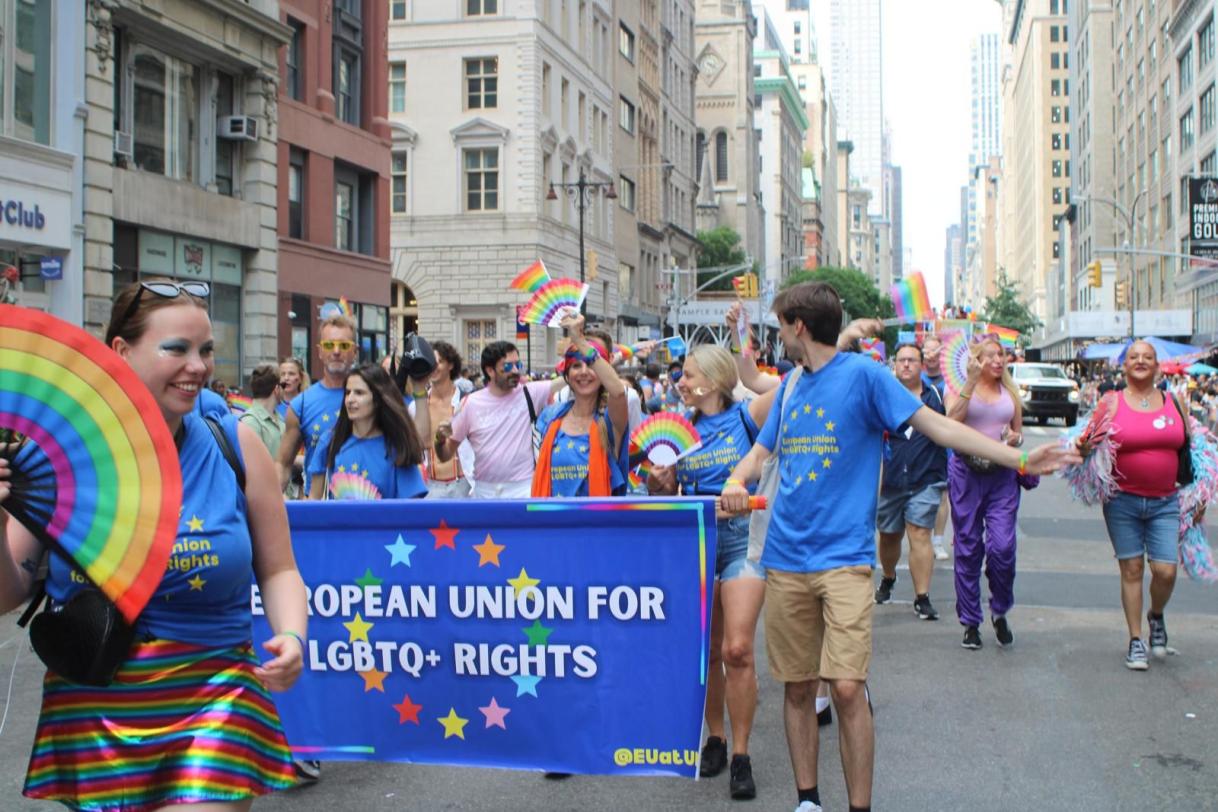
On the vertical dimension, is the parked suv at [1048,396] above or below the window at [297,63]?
below

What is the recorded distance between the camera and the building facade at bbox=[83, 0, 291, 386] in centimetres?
2169

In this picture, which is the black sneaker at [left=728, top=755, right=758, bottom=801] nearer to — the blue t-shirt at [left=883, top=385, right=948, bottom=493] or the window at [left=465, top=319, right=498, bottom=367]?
the blue t-shirt at [left=883, top=385, right=948, bottom=493]

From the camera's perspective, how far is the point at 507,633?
5.23m

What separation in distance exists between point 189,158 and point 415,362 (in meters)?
20.0

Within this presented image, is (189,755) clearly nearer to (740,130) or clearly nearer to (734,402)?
(734,402)

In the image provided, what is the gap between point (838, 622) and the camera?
4.80m

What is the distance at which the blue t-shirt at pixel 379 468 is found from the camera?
6.23 metres

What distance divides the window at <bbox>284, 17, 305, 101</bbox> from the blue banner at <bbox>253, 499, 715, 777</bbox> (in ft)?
87.2

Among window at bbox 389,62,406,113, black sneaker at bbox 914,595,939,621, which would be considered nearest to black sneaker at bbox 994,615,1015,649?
black sneaker at bbox 914,595,939,621

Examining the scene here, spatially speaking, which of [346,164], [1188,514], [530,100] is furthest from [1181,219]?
[1188,514]

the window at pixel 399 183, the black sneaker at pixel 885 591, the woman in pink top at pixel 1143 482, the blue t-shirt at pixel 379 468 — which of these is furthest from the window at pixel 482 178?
the blue t-shirt at pixel 379 468

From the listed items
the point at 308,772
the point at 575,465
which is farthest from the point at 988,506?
the point at 308,772

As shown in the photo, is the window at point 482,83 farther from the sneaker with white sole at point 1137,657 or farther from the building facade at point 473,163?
the sneaker with white sole at point 1137,657

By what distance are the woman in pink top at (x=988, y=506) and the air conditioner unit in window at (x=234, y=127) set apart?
20819 mm
